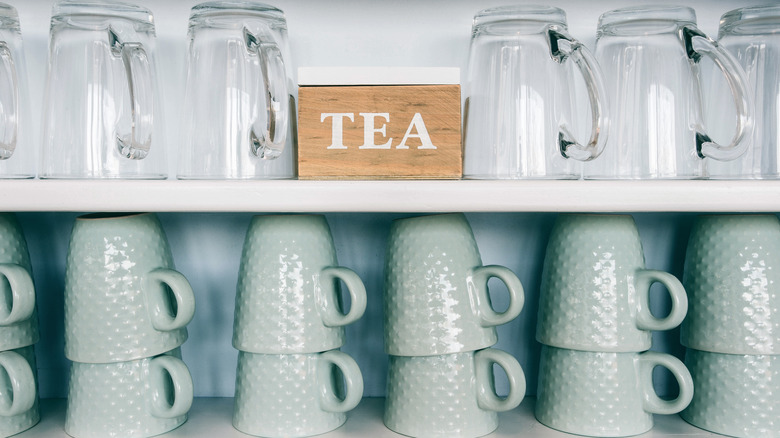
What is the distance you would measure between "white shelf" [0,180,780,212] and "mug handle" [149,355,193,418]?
0.12 metres

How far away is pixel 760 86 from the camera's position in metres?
0.53

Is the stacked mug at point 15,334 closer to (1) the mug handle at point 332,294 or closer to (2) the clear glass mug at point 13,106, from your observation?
(2) the clear glass mug at point 13,106

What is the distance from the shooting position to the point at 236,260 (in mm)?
628

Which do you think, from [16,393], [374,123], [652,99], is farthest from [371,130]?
[16,393]

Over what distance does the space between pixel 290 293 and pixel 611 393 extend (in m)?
0.25

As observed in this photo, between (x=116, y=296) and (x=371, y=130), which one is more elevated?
(x=371, y=130)

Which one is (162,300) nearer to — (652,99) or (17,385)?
(17,385)

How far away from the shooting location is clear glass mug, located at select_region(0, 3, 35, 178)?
1.67ft

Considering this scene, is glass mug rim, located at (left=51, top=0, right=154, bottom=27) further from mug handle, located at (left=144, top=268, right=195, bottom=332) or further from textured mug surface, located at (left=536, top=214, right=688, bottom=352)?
textured mug surface, located at (left=536, top=214, right=688, bottom=352)

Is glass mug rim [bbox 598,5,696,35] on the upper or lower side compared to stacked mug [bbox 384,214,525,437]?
upper

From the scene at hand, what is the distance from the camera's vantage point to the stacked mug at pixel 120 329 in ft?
1.65

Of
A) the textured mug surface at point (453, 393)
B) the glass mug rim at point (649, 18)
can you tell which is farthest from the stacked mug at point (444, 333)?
the glass mug rim at point (649, 18)

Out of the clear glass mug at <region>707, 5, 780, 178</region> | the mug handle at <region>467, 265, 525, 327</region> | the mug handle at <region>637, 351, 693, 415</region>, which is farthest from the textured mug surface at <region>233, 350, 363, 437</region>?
the clear glass mug at <region>707, 5, 780, 178</region>

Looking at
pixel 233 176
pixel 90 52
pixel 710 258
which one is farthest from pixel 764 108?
pixel 90 52
